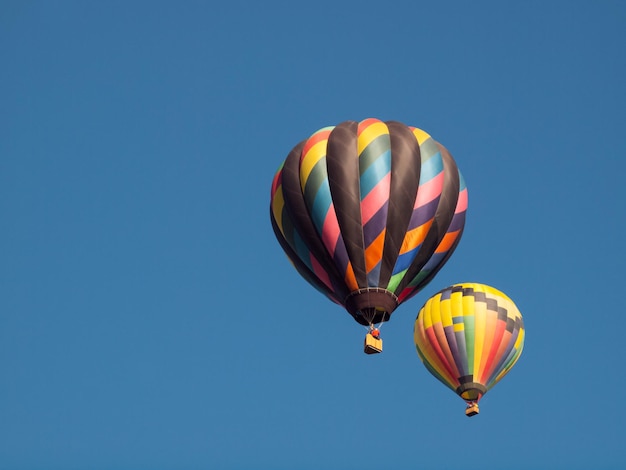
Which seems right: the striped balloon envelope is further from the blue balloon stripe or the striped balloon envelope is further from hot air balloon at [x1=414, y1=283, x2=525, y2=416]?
hot air balloon at [x1=414, y1=283, x2=525, y2=416]

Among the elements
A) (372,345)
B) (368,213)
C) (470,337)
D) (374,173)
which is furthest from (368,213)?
(470,337)

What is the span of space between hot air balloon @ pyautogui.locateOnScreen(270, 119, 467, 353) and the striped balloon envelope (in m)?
0.02

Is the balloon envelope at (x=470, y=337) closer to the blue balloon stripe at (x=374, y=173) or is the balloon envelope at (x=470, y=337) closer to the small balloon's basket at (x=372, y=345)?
the small balloon's basket at (x=372, y=345)

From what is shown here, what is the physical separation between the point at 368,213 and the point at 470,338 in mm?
6625

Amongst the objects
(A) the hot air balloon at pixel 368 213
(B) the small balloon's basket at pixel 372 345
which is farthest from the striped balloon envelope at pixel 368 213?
(B) the small balloon's basket at pixel 372 345

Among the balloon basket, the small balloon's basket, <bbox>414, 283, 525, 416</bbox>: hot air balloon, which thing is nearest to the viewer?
the small balloon's basket

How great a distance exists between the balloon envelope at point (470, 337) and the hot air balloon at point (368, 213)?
14.0 ft

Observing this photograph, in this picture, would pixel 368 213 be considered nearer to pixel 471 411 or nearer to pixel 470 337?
pixel 470 337

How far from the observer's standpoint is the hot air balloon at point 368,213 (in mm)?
31672

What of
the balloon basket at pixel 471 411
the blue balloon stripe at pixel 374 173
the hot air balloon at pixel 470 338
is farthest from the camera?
the hot air balloon at pixel 470 338

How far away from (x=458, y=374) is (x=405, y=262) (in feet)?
19.3

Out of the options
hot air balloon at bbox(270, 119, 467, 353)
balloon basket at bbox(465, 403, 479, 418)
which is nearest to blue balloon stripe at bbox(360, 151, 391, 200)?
hot air balloon at bbox(270, 119, 467, 353)

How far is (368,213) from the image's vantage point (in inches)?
1248

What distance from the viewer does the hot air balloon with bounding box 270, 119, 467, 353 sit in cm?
3167
